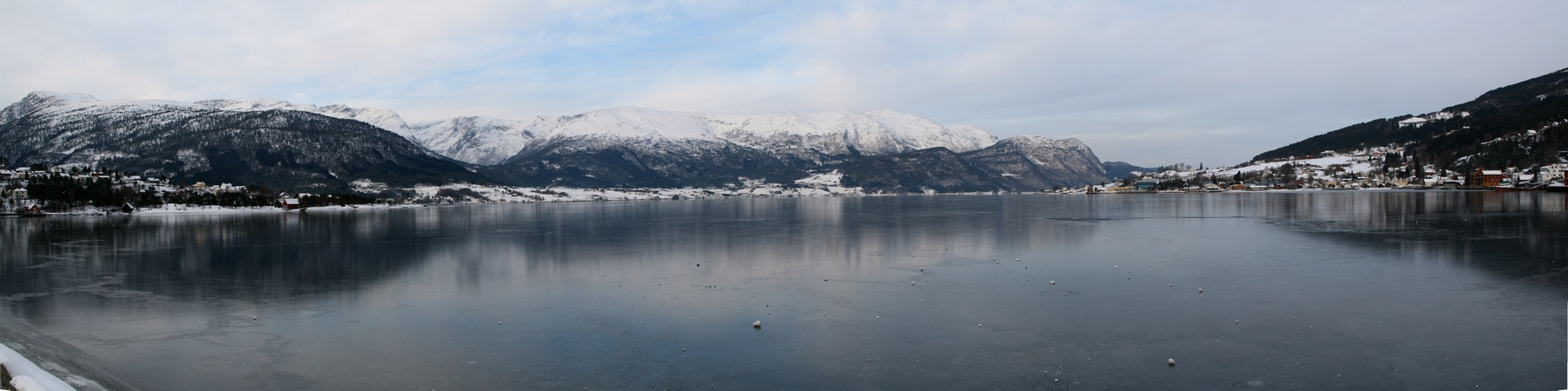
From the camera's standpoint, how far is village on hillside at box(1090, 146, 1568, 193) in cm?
9238

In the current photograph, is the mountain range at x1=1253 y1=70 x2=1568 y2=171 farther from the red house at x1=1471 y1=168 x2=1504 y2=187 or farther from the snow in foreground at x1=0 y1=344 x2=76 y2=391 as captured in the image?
the snow in foreground at x1=0 y1=344 x2=76 y2=391

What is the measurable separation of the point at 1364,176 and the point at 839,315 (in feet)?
543

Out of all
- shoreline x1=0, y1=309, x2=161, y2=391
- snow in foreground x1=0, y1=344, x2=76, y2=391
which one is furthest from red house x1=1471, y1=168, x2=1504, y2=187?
snow in foreground x1=0, y1=344, x2=76, y2=391

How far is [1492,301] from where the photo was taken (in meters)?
15.5

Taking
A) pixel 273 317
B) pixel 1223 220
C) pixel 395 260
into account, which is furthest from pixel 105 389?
pixel 1223 220

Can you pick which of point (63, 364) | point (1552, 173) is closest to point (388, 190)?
point (63, 364)

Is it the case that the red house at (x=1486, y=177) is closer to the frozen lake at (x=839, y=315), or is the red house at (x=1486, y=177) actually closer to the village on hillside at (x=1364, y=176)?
the village on hillside at (x=1364, y=176)

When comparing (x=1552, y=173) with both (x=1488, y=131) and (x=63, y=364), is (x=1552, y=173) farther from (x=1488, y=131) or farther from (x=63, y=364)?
(x=63, y=364)

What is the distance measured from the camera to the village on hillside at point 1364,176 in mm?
92375

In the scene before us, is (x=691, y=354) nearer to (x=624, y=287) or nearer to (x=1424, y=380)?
(x=624, y=287)

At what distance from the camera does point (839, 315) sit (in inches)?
622

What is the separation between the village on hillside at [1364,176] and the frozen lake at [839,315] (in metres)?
81.4

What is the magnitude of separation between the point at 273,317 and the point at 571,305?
5.97 meters

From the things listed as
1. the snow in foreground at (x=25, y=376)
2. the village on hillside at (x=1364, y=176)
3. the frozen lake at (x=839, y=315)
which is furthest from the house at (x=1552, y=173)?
the snow in foreground at (x=25, y=376)
